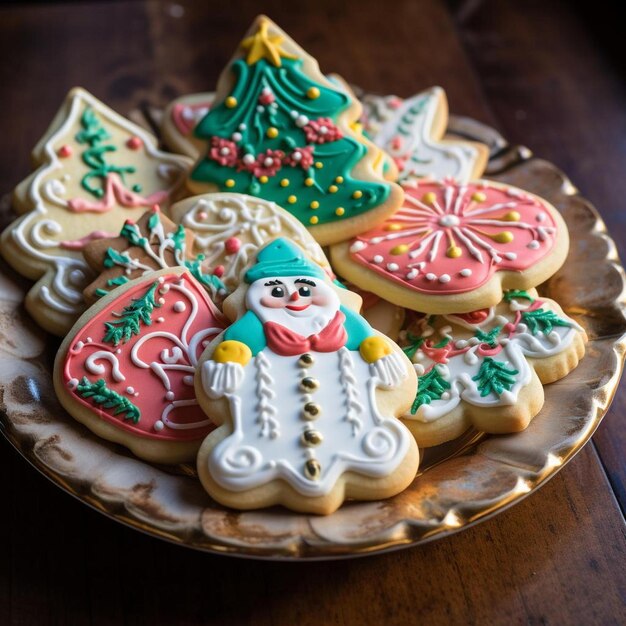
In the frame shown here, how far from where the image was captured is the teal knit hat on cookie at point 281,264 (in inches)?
56.8

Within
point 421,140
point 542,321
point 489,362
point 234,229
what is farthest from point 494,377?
point 421,140

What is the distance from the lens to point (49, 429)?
1.37 metres

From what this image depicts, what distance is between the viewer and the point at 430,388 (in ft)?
4.67

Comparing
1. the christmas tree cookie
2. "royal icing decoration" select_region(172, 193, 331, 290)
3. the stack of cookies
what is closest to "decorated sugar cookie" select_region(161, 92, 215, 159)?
the stack of cookies

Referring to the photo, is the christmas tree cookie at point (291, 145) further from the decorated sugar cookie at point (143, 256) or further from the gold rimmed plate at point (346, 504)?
the gold rimmed plate at point (346, 504)

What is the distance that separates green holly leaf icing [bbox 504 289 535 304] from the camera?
1.55m

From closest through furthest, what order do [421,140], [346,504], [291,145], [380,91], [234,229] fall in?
[346,504], [234,229], [291,145], [421,140], [380,91]

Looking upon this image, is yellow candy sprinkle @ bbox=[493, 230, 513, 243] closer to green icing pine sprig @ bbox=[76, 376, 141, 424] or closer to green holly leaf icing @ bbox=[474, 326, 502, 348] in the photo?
green holly leaf icing @ bbox=[474, 326, 502, 348]

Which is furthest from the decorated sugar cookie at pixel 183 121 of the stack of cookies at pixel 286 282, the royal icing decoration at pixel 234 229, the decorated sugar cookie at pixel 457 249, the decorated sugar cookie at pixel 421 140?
the decorated sugar cookie at pixel 457 249

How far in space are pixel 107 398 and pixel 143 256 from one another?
293mm

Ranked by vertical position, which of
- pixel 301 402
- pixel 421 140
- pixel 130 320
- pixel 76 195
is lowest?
pixel 76 195

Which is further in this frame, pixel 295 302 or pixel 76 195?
pixel 76 195

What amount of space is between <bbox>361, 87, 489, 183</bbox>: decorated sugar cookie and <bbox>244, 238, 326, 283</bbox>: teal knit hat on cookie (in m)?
0.43

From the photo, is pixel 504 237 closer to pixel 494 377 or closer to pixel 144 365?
pixel 494 377
